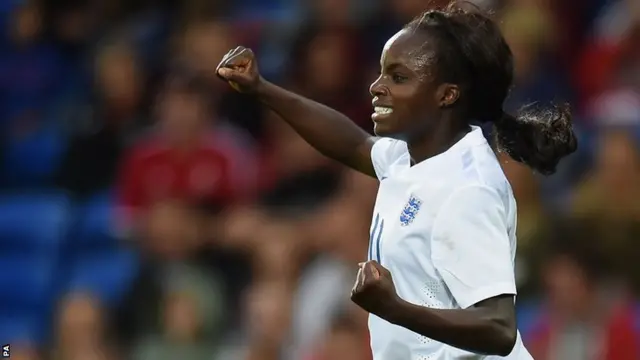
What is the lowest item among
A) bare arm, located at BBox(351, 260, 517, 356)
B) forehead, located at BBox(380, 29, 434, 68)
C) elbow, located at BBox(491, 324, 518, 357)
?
elbow, located at BBox(491, 324, 518, 357)

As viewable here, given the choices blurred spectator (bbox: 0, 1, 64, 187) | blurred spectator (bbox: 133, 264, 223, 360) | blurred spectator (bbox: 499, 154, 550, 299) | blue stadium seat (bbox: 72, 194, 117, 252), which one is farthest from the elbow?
blurred spectator (bbox: 0, 1, 64, 187)

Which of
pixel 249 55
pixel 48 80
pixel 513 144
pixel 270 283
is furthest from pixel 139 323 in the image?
pixel 513 144

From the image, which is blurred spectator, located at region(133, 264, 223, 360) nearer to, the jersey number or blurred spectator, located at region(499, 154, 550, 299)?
blurred spectator, located at region(499, 154, 550, 299)

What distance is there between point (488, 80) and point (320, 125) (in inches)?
26.0

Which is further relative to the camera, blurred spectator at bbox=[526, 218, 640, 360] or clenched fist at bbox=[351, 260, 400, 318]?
blurred spectator at bbox=[526, 218, 640, 360]

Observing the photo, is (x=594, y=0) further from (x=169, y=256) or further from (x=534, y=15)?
(x=169, y=256)

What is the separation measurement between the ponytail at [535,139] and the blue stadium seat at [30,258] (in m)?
3.70

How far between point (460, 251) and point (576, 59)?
3.91 metres

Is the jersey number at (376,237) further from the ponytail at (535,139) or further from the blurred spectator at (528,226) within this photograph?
the blurred spectator at (528,226)

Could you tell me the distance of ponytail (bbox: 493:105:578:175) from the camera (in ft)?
10.1

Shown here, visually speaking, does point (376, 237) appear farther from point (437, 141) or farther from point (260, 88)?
point (260, 88)

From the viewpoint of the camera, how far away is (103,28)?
766 cm

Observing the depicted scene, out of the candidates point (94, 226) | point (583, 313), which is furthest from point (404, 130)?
point (94, 226)

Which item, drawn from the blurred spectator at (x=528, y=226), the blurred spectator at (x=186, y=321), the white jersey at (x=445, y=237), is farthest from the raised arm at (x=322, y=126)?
the blurred spectator at (x=186, y=321)
